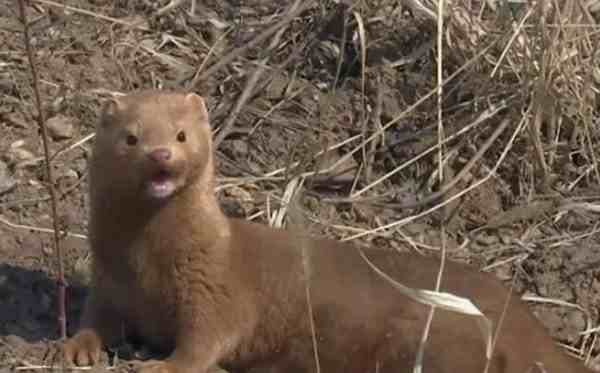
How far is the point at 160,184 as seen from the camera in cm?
522

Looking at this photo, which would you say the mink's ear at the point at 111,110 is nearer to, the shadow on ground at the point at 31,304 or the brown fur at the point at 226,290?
the brown fur at the point at 226,290

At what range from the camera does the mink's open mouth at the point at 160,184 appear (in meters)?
5.20

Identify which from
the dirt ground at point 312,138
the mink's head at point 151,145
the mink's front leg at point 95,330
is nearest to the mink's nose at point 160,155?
the mink's head at point 151,145

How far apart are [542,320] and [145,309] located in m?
1.86

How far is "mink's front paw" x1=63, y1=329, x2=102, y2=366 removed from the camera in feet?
17.3

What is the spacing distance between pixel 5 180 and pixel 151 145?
5.34 ft

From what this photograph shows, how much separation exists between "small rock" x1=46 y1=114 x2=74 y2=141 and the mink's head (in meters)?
1.46

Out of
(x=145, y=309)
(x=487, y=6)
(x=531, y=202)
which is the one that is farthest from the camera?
(x=487, y=6)

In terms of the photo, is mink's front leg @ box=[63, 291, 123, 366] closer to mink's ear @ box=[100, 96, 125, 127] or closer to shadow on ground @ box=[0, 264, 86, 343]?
shadow on ground @ box=[0, 264, 86, 343]

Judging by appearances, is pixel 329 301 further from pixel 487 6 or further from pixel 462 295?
pixel 487 6

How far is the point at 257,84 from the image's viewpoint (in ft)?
24.0

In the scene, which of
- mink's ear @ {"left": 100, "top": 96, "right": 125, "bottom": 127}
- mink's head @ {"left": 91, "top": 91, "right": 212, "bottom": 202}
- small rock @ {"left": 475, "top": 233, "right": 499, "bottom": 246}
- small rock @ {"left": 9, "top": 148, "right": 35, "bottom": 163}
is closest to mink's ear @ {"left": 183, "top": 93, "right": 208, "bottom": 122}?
mink's head @ {"left": 91, "top": 91, "right": 212, "bottom": 202}

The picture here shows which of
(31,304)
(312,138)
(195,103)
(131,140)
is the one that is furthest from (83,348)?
(312,138)

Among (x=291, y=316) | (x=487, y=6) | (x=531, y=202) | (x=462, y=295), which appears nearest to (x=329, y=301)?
(x=291, y=316)
